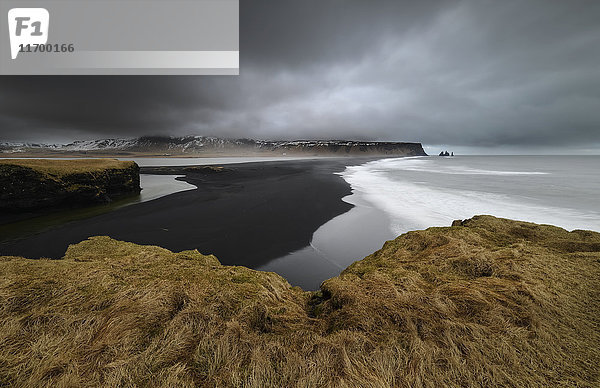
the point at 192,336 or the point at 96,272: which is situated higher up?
the point at 96,272

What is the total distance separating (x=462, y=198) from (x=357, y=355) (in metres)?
17.1

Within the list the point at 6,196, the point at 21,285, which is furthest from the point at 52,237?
the point at 21,285

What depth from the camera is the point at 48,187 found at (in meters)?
11.7

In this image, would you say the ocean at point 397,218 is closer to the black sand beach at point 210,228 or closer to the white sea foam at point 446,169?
the black sand beach at point 210,228

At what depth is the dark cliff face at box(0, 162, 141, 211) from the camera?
418 inches

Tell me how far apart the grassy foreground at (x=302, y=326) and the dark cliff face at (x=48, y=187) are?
12294 mm

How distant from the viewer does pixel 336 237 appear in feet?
26.5

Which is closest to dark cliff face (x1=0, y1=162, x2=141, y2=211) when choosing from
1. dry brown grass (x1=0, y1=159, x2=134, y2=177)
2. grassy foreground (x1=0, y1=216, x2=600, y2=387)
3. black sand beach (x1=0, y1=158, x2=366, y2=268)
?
dry brown grass (x1=0, y1=159, x2=134, y2=177)

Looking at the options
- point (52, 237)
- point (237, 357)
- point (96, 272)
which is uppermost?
point (96, 272)

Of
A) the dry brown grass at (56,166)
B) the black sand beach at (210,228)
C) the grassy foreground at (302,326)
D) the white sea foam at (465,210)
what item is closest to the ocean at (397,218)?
the white sea foam at (465,210)

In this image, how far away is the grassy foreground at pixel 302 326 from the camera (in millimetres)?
1782

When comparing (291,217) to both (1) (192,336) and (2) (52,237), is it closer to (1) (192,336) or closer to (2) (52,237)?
(1) (192,336)

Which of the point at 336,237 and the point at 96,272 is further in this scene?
→ the point at 336,237

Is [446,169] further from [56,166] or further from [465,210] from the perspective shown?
[56,166]
